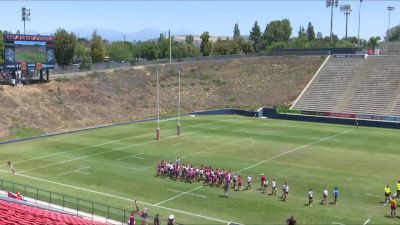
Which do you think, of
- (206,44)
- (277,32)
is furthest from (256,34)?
(206,44)

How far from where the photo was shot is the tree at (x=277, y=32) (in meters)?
165

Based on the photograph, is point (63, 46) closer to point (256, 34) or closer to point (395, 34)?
point (256, 34)

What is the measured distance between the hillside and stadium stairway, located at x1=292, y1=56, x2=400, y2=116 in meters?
3.64

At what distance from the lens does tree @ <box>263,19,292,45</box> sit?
6501 inches

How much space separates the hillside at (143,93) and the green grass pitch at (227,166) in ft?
27.9

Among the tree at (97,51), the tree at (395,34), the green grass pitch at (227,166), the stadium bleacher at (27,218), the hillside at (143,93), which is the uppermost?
the tree at (395,34)

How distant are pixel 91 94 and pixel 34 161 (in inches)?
1309

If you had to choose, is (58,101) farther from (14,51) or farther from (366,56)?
(366,56)

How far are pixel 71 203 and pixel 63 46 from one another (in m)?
61.3

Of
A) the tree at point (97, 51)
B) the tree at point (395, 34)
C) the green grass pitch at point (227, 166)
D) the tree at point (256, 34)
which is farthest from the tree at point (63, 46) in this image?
the tree at point (395, 34)

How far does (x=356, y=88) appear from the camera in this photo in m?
77.2

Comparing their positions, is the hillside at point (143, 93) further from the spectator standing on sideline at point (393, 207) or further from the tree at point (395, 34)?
the tree at point (395, 34)

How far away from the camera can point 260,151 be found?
4566 centimetres

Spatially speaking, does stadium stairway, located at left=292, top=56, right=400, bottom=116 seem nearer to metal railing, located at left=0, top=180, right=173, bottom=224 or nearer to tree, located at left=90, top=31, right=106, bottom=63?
tree, located at left=90, top=31, right=106, bottom=63
